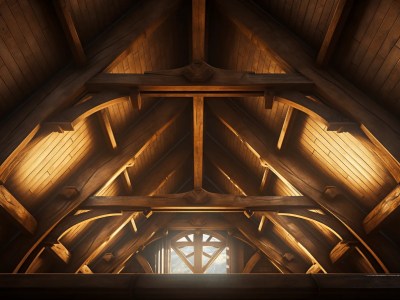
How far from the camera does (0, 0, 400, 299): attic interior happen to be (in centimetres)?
382

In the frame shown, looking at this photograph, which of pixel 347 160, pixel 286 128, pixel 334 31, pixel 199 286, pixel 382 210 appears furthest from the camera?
pixel 286 128

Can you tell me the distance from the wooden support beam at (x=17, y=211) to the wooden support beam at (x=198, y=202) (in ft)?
4.10

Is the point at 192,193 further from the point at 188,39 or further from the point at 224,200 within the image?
the point at 188,39

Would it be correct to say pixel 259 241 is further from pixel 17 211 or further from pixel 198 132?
pixel 17 211

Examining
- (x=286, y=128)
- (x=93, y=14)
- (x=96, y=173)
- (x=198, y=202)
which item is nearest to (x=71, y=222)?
(x=96, y=173)

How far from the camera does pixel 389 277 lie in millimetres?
1460

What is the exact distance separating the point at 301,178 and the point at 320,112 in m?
2.12

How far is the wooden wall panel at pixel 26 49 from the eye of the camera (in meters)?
3.80

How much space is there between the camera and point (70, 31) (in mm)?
4297

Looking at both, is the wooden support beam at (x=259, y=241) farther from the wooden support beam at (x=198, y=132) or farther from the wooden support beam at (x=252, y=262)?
the wooden support beam at (x=198, y=132)

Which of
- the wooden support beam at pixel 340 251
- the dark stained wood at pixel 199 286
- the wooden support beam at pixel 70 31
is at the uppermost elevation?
the wooden support beam at pixel 70 31

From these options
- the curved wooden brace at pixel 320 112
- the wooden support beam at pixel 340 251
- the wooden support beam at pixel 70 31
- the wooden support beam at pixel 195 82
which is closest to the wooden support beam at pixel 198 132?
the wooden support beam at pixel 195 82

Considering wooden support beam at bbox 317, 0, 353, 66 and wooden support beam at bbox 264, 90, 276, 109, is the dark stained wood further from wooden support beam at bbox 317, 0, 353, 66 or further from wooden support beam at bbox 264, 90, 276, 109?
wooden support beam at bbox 264, 90, 276, 109

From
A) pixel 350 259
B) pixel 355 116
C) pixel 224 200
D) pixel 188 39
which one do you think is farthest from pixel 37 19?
pixel 350 259
